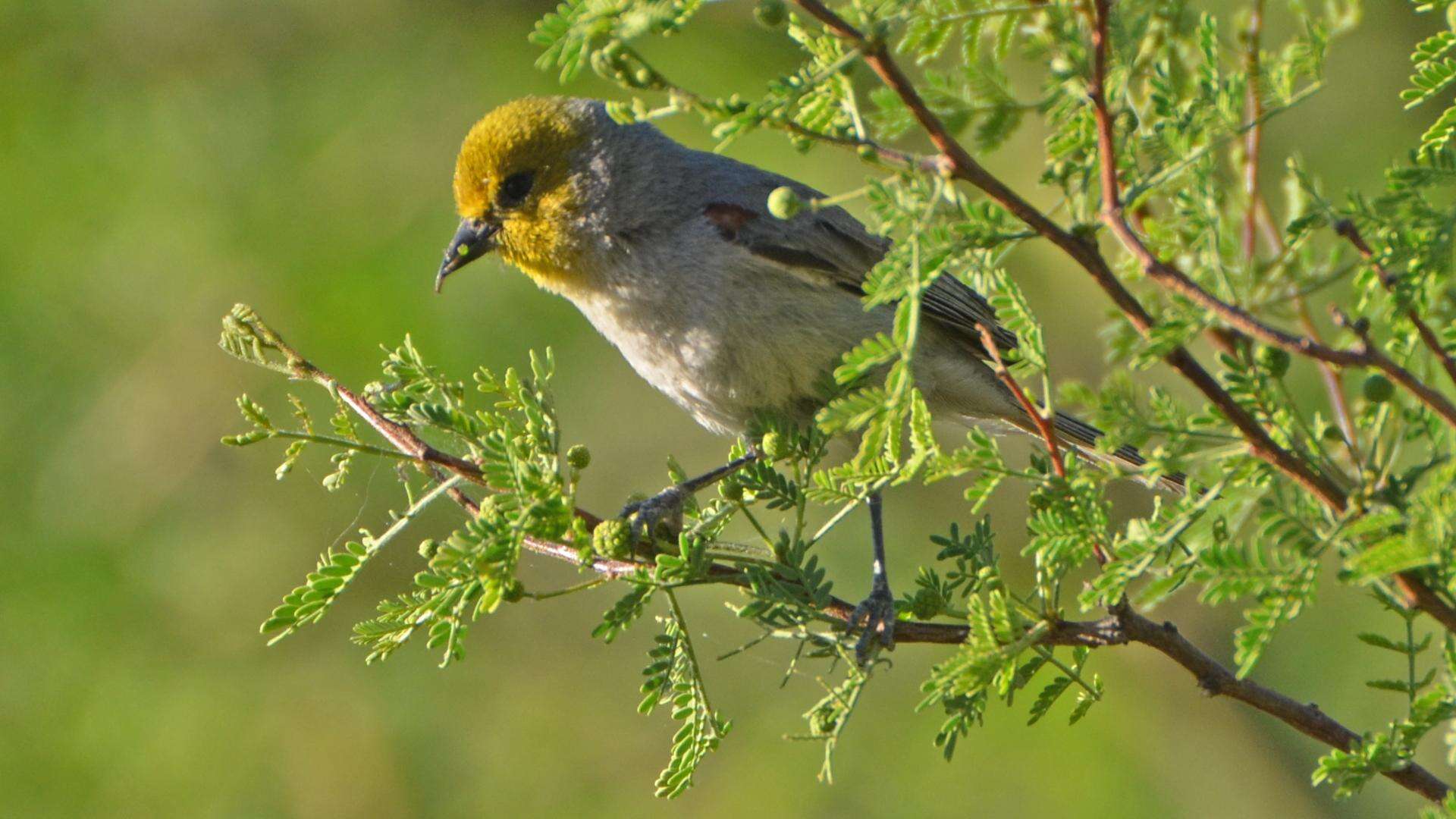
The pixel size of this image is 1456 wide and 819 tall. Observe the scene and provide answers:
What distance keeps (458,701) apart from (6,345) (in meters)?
2.32

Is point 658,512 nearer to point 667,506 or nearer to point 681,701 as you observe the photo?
point 667,506

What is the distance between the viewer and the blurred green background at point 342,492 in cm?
543

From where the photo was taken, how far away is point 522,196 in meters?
3.78

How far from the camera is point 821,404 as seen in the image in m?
3.50

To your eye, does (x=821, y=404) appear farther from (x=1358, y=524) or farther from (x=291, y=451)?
(x=1358, y=524)

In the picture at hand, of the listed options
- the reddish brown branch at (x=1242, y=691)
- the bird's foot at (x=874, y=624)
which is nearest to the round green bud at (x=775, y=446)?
the bird's foot at (x=874, y=624)

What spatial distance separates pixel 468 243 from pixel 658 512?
126 cm

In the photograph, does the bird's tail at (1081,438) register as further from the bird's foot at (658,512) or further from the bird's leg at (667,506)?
the bird's foot at (658,512)

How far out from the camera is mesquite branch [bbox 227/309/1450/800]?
2.01 metres

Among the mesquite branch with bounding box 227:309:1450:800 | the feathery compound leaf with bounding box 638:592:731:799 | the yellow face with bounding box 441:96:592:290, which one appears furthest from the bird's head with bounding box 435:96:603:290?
the feathery compound leaf with bounding box 638:592:731:799

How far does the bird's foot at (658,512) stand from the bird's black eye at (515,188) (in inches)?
46.1

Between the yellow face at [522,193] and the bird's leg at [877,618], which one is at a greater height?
the yellow face at [522,193]

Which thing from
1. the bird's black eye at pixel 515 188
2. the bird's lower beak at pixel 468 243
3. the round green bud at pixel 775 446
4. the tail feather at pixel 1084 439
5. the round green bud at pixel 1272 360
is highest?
the bird's black eye at pixel 515 188

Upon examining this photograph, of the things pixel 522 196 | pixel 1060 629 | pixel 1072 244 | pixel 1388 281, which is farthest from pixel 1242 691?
pixel 522 196
